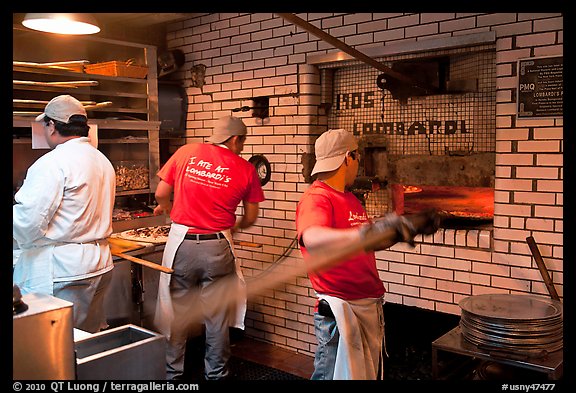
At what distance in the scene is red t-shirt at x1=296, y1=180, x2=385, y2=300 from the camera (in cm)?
281

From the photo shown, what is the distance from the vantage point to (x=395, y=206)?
4.36 metres

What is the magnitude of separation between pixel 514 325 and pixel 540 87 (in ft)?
4.74

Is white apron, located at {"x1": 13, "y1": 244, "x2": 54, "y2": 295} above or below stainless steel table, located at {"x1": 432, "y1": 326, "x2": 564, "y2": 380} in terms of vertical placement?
above

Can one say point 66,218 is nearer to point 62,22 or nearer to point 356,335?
point 62,22

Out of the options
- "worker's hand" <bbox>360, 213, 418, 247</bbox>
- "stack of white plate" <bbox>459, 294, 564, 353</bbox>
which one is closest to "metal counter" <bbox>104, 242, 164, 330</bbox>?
"stack of white plate" <bbox>459, 294, 564, 353</bbox>

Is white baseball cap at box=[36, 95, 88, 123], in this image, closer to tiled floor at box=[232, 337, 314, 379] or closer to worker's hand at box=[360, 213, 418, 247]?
worker's hand at box=[360, 213, 418, 247]

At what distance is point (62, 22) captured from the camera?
11.4 ft

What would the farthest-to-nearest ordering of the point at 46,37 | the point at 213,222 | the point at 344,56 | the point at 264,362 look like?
the point at 46,37
the point at 264,362
the point at 344,56
the point at 213,222

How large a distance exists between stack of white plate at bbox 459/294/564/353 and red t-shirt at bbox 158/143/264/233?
1710 mm

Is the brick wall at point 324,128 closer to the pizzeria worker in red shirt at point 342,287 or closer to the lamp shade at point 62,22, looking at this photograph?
the pizzeria worker in red shirt at point 342,287

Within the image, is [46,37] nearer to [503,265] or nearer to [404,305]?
[404,305]

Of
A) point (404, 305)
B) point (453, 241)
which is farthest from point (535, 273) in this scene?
point (404, 305)

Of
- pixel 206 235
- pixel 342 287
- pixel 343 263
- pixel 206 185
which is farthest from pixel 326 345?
pixel 206 185
